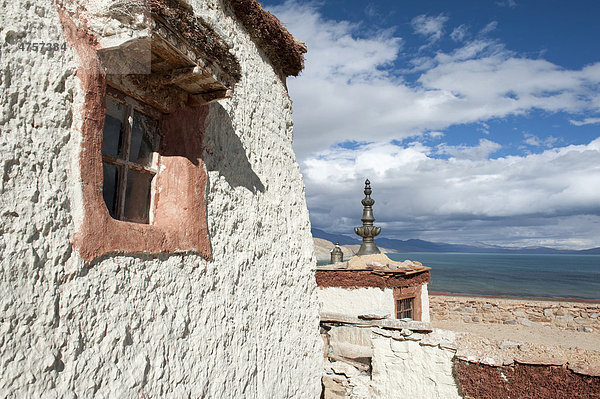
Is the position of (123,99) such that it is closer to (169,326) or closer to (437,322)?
(169,326)

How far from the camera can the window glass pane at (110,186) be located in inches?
94.7

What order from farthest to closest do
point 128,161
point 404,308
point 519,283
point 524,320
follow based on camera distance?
point 519,283
point 524,320
point 404,308
point 128,161

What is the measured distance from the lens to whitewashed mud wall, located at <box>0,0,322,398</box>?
1.77m

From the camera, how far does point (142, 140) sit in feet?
8.96

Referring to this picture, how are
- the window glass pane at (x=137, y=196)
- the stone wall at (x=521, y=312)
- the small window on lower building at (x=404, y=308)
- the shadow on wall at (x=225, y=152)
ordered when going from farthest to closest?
the stone wall at (x=521, y=312), the small window on lower building at (x=404, y=308), the shadow on wall at (x=225, y=152), the window glass pane at (x=137, y=196)

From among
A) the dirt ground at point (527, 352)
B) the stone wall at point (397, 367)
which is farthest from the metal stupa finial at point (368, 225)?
the dirt ground at point (527, 352)

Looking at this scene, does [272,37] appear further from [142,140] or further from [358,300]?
[358,300]

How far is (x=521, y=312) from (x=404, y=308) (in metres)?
8.85

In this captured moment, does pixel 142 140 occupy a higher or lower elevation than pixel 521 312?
higher

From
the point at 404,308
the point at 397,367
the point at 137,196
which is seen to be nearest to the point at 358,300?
the point at 404,308

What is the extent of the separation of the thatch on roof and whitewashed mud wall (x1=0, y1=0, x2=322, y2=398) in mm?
161

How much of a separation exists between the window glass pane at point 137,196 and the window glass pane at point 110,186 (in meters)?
0.10

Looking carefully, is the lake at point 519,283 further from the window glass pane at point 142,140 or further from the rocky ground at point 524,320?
the window glass pane at point 142,140

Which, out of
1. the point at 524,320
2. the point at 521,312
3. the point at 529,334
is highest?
the point at 521,312
